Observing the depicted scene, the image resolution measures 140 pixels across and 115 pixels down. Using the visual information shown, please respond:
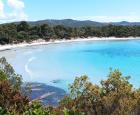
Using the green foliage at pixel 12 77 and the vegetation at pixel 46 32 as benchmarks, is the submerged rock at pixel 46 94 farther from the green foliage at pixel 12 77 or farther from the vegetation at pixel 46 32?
the vegetation at pixel 46 32

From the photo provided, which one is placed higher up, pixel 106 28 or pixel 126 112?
pixel 126 112

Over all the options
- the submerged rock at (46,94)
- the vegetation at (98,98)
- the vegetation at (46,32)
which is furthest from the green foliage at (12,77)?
the vegetation at (46,32)

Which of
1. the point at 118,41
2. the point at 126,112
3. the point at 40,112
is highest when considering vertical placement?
the point at 40,112

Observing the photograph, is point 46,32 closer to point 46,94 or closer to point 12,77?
point 46,94

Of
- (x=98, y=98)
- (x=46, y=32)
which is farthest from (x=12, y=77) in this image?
(x=46, y=32)

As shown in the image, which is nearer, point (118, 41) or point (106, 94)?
point (106, 94)

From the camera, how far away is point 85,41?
594ft

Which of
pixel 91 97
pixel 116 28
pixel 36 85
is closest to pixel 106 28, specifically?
pixel 116 28

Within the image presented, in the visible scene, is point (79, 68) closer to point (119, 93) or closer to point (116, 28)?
point (119, 93)

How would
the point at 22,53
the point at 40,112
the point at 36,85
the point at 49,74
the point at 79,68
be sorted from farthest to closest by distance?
1. the point at 22,53
2. the point at 79,68
3. the point at 49,74
4. the point at 36,85
5. the point at 40,112

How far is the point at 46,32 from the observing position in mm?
153000

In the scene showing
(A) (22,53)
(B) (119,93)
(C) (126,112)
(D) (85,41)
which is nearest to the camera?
(C) (126,112)

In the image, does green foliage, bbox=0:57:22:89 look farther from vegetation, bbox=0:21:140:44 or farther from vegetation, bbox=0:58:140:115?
vegetation, bbox=0:21:140:44

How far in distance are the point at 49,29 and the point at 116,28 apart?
155 feet
